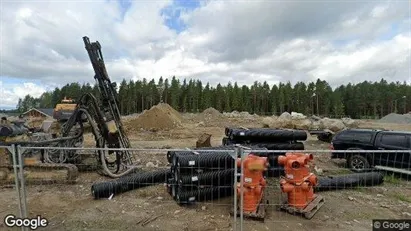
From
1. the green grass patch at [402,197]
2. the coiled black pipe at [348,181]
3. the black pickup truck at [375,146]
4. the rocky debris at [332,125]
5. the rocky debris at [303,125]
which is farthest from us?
the rocky debris at [303,125]

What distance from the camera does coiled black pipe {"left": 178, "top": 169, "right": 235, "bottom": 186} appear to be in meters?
7.03

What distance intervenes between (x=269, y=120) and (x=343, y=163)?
57.9 ft

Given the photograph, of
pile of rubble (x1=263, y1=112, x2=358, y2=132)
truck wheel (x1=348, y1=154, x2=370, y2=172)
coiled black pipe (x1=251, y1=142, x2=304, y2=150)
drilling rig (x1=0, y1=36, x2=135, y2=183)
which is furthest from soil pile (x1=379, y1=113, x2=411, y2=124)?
drilling rig (x1=0, y1=36, x2=135, y2=183)

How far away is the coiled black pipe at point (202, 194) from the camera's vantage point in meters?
7.12

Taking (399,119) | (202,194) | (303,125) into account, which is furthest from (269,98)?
(202,194)

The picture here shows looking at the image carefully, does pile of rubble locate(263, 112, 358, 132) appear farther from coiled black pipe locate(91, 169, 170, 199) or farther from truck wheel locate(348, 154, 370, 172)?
coiled black pipe locate(91, 169, 170, 199)

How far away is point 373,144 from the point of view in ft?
40.2

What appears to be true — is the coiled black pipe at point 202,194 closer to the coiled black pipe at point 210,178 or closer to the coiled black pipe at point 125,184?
the coiled black pipe at point 210,178

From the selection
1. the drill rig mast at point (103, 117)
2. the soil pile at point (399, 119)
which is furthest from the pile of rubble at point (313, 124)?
the soil pile at point (399, 119)

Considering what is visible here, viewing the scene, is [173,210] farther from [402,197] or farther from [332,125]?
[332,125]

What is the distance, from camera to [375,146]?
40.0 feet

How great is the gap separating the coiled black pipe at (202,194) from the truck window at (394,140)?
24.5 ft

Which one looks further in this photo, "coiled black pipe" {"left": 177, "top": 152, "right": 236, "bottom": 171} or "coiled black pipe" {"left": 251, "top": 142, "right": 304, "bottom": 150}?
"coiled black pipe" {"left": 251, "top": 142, "right": 304, "bottom": 150}

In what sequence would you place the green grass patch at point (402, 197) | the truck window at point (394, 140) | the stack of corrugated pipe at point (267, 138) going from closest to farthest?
the green grass patch at point (402, 197) < the stack of corrugated pipe at point (267, 138) < the truck window at point (394, 140)
